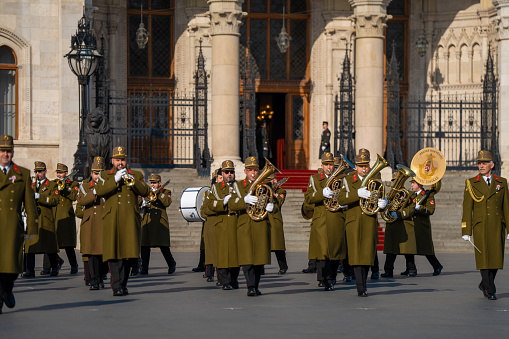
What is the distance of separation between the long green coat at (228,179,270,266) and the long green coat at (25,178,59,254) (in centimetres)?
383

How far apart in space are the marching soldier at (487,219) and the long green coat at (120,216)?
4.13 meters

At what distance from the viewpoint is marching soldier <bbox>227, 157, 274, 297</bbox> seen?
545 inches

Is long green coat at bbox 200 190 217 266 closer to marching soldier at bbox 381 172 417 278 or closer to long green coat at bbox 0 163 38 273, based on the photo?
marching soldier at bbox 381 172 417 278

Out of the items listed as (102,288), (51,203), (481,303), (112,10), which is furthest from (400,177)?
(112,10)

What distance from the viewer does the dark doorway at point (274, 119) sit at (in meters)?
33.2

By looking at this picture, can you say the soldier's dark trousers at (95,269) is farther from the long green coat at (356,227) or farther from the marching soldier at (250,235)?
the long green coat at (356,227)

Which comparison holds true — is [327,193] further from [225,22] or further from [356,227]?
[225,22]

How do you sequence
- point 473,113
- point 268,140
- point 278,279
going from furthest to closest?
point 268,140
point 473,113
point 278,279

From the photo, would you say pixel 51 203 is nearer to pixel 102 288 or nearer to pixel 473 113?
pixel 102 288

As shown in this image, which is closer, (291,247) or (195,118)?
(291,247)

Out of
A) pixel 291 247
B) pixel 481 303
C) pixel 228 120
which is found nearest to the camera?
pixel 481 303

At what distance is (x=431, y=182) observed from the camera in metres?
17.0

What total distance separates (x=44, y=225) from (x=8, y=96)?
9.61 metres

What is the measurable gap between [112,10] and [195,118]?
15.7ft
